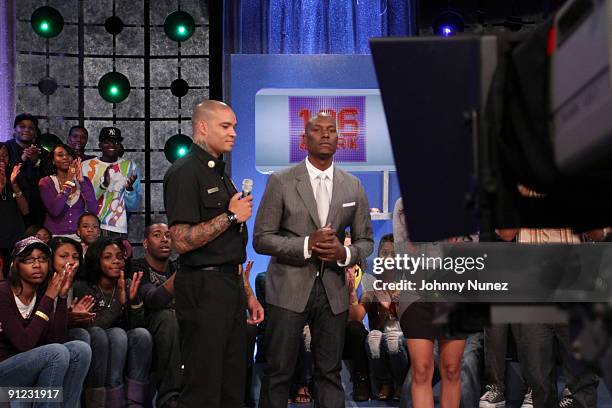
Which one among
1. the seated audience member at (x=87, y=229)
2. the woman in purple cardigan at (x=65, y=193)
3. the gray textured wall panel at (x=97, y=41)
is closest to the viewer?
the seated audience member at (x=87, y=229)

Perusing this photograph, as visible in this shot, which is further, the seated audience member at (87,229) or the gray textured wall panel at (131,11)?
the gray textured wall panel at (131,11)

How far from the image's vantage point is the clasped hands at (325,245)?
460 centimetres

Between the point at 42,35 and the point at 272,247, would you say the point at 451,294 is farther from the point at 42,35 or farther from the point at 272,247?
the point at 42,35

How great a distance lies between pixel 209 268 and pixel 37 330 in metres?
1.16

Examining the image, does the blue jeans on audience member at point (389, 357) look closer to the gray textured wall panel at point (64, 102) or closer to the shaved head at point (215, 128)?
the shaved head at point (215, 128)

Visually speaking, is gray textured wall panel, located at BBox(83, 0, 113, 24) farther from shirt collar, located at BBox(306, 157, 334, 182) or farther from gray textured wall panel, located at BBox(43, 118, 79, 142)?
shirt collar, located at BBox(306, 157, 334, 182)

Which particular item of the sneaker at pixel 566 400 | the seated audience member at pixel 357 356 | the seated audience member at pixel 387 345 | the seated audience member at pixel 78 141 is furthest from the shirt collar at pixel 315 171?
the seated audience member at pixel 78 141

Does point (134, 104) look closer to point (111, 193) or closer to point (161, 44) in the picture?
point (161, 44)

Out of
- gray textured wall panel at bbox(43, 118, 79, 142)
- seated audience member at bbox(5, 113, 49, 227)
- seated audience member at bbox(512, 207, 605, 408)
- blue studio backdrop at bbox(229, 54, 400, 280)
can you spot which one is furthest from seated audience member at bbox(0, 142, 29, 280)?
seated audience member at bbox(512, 207, 605, 408)

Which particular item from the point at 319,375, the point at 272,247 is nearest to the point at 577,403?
the point at 319,375

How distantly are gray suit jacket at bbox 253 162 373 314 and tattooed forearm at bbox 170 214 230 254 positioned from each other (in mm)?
541

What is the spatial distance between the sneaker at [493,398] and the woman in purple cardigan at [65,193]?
3304mm

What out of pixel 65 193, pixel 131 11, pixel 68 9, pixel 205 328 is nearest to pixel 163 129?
pixel 131 11

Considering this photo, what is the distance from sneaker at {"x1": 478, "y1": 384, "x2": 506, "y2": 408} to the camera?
5.65 meters
